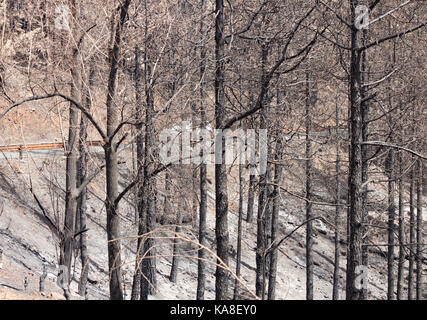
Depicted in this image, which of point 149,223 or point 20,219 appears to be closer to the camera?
point 149,223

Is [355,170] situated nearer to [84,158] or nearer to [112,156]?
[112,156]

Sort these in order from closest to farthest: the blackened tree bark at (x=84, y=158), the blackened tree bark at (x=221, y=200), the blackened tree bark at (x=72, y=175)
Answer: the blackened tree bark at (x=72, y=175) → the blackened tree bark at (x=84, y=158) → the blackened tree bark at (x=221, y=200)

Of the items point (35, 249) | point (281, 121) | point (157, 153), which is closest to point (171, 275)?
point (35, 249)

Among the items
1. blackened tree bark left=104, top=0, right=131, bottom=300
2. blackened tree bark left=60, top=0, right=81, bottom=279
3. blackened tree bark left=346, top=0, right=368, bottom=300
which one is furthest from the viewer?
blackened tree bark left=60, top=0, right=81, bottom=279

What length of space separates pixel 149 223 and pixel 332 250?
16049 mm

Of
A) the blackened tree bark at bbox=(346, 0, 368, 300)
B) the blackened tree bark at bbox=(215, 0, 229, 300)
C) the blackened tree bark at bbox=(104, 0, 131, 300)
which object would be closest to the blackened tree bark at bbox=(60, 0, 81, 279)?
the blackened tree bark at bbox=(104, 0, 131, 300)

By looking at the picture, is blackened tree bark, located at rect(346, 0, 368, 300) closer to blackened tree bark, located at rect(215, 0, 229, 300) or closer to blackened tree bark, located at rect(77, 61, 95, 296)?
blackened tree bark, located at rect(215, 0, 229, 300)

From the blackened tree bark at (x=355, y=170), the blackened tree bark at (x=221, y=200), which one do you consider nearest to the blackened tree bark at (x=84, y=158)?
the blackened tree bark at (x=221, y=200)

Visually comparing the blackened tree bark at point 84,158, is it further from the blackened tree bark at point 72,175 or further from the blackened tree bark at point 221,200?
the blackened tree bark at point 221,200

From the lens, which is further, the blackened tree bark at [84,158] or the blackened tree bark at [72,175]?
the blackened tree bark at [84,158]

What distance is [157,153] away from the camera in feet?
40.7

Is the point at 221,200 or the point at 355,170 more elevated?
the point at 355,170

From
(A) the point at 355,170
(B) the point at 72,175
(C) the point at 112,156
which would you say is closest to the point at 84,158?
(B) the point at 72,175
